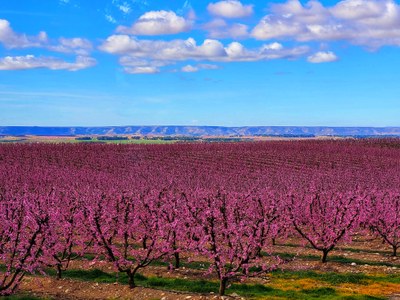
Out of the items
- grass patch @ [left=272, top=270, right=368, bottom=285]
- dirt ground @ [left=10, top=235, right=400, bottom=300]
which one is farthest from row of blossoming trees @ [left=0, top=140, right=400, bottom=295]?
grass patch @ [left=272, top=270, right=368, bottom=285]

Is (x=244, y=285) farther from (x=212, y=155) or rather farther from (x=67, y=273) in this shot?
(x=212, y=155)

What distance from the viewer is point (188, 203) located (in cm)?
2173

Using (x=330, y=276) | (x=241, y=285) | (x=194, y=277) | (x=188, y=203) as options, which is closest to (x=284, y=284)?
(x=241, y=285)

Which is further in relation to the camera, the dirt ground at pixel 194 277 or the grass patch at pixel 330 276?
the grass patch at pixel 330 276

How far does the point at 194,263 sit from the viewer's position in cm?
2395

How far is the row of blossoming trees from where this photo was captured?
1803 cm

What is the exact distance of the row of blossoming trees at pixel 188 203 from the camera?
710 inches

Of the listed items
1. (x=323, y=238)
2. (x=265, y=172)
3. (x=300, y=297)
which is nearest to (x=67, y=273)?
(x=300, y=297)

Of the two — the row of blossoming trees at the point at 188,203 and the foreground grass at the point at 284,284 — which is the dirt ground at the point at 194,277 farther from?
the row of blossoming trees at the point at 188,203

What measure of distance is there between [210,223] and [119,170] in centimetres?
5105

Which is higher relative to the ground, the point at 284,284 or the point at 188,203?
the point at 188,203

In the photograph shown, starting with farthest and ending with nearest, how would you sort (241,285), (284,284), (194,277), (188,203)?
1. (188,203)
2. (194,277)
3. (284,284)
4. (241,285)

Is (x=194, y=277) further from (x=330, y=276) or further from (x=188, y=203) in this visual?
(x=330, y=276)

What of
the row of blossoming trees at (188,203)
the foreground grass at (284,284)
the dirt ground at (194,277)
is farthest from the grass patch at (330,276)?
the row of blossoming trees at (188,203)
